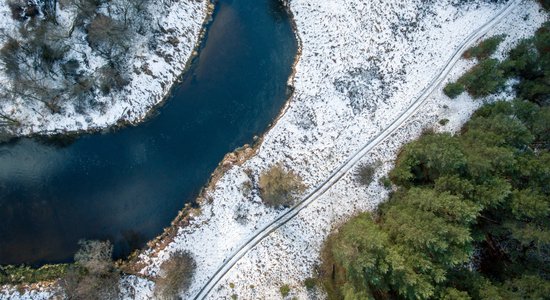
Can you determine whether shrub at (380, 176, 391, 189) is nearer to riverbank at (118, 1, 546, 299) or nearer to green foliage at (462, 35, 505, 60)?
riverbank at (118, 1, 546, 299)

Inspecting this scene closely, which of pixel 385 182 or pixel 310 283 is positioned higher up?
pixel 385 182

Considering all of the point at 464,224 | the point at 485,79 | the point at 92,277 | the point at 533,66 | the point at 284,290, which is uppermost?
the point at 533,66

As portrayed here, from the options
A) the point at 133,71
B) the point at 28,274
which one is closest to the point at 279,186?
the point at 133,71

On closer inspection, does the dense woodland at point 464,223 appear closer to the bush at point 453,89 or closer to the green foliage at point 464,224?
the green foliage at point 464,224

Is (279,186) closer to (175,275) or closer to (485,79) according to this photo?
(175,275)

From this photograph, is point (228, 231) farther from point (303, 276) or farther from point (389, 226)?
point (389, 226)

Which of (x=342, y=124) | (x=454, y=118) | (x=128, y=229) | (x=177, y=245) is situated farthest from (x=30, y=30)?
(x=454, y=118)
